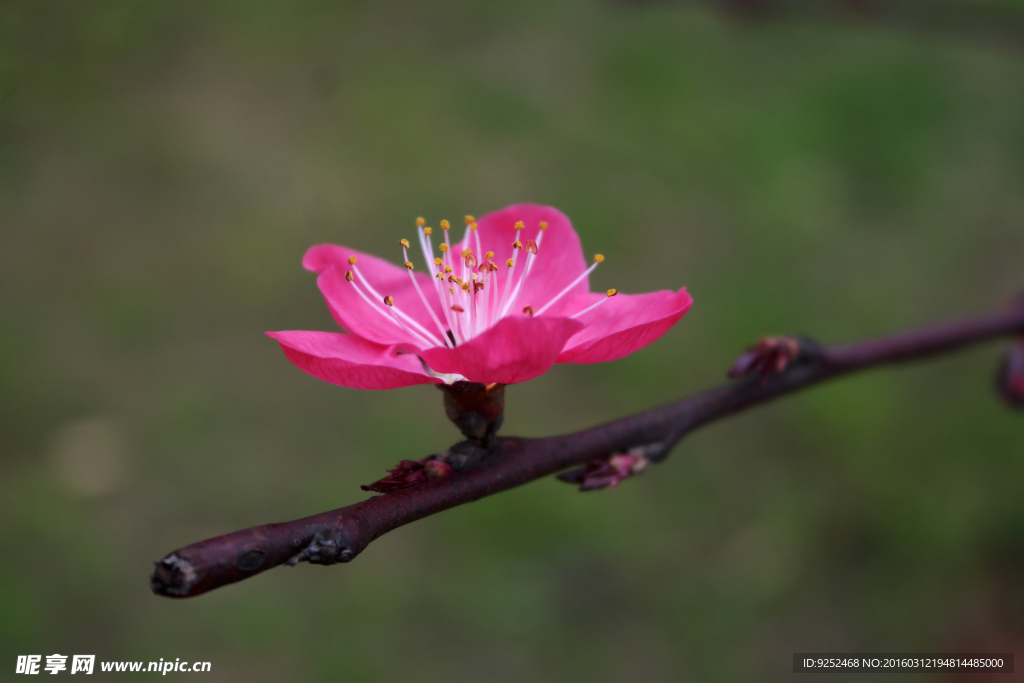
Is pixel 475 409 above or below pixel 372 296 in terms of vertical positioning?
below

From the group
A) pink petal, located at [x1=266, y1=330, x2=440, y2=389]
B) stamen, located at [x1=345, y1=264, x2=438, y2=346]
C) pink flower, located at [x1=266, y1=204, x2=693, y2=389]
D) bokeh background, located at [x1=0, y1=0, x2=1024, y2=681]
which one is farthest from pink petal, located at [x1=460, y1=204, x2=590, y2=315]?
bokeh background, located at [x1=0, y1=0, x2=1024, y2=681]

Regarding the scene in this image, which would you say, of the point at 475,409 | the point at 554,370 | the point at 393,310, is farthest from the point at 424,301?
the point at 554,370

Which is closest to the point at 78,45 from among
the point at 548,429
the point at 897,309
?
the point at 548,429

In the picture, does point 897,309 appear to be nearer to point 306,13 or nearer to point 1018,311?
point 1018,311

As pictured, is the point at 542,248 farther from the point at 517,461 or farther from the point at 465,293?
the point at 517,461

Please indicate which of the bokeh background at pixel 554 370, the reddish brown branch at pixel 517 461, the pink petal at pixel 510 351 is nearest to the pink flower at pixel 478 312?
the pink petal at pixel 510 351

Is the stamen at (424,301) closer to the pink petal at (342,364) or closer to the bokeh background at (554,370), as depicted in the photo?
the pink petal at (342,364)
